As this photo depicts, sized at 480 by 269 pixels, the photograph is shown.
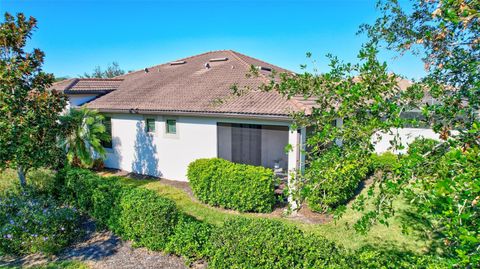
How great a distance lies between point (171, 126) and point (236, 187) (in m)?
5.42

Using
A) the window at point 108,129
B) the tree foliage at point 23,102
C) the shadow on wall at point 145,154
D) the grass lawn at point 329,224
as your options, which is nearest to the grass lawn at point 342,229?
the grass lawn at point 329,224

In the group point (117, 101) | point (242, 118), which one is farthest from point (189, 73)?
point (242, 118)

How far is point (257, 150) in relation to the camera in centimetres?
1512

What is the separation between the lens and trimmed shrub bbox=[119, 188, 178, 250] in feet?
21.2

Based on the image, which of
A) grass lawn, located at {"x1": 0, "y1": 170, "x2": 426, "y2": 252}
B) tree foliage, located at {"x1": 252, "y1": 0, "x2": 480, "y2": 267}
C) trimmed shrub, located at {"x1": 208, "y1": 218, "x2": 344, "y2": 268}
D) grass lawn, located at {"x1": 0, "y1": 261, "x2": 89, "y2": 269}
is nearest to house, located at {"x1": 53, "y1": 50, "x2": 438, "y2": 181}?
grass lawn, located at {"x1": 0, "y1": 170, "x2": 426, "y2": 252}

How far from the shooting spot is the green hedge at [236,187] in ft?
30.7

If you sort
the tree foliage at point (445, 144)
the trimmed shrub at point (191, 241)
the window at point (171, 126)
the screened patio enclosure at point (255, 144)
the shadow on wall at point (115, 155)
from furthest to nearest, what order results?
the shadow on wall at point (115, 155), the screened patio enclosure at point (255, 144), the window at point (171, 126), the trimmed shrub at point (191, 241), the tree foliage at point (445, 144)

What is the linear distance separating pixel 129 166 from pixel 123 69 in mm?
54640

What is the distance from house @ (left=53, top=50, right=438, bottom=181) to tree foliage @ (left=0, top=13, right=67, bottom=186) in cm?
504

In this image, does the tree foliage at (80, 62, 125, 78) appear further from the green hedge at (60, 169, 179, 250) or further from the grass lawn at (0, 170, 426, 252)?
the green hedge at (60, 169, 179, 250)

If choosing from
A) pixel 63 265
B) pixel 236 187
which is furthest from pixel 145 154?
pixel 63 265

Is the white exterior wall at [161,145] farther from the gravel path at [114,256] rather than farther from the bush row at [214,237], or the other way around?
the gravel path at [114,256]

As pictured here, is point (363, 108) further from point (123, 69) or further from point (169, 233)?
point (123, 69)

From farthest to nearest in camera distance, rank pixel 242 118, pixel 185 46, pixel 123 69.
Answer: pixel 123 69 → pixel 185 46 → pixel 242 118
